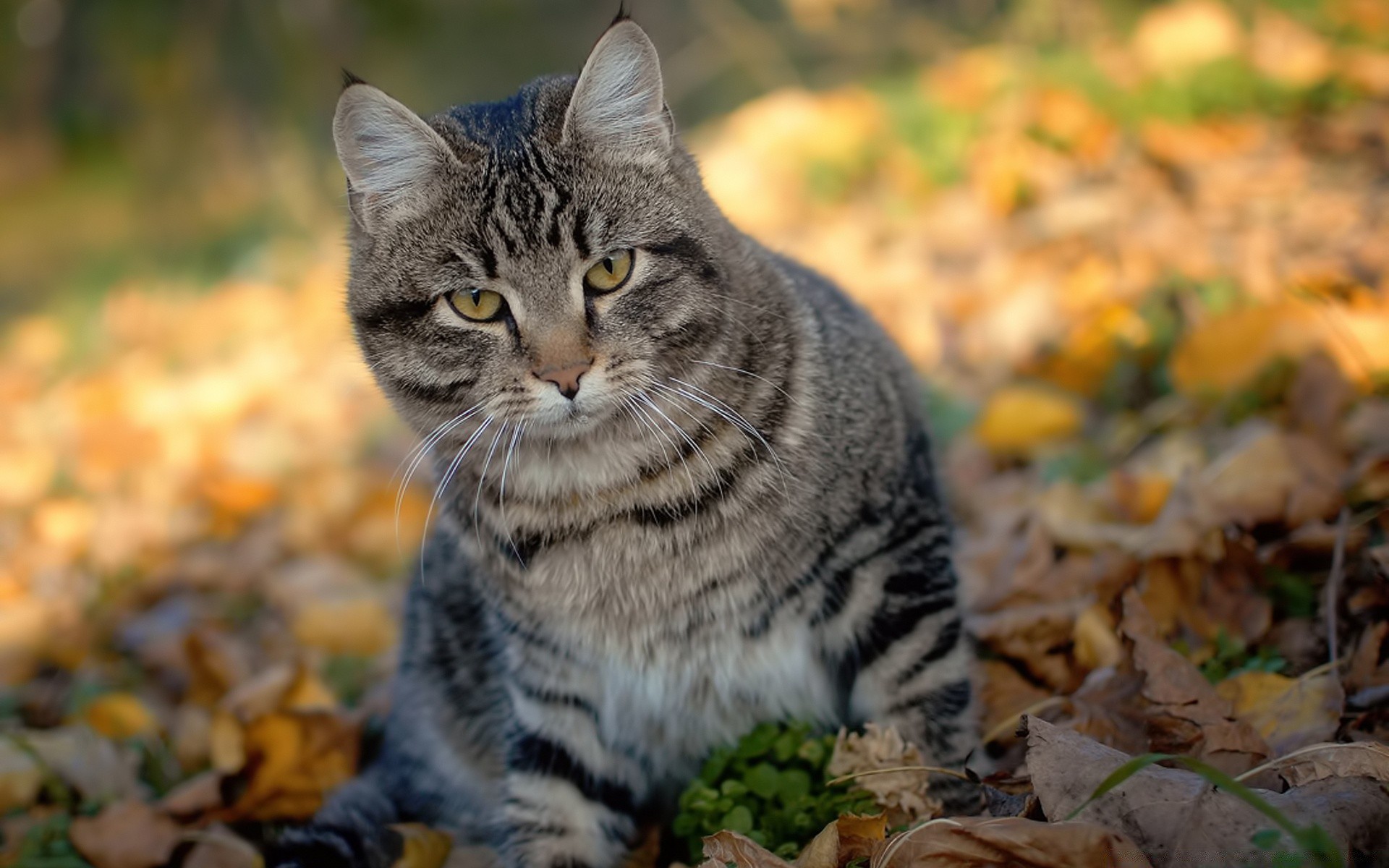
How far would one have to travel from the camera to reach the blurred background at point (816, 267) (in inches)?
91.0

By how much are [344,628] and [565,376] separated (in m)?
1.64

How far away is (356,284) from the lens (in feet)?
6.93

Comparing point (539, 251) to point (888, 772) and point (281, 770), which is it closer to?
point (888, 772)

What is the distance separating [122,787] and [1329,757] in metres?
2.33

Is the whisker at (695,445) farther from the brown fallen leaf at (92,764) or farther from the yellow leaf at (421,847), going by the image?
the brown fallen leaf at (92,764)

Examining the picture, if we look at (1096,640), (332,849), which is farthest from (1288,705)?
(332,849)

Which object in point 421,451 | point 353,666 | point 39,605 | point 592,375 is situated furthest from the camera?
point 39,605

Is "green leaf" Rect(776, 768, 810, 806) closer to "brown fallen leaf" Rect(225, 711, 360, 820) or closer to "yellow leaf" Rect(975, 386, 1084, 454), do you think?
"brown fallen leaf" Rect(225, 711, 360, 820)

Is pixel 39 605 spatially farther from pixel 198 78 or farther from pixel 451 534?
pixel 198 78

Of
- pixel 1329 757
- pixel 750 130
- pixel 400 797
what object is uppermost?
pixel 750 130

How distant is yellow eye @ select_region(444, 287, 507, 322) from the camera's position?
194cm

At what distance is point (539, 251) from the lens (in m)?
1.92

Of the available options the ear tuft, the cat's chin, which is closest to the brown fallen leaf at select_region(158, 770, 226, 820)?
the cat's chin

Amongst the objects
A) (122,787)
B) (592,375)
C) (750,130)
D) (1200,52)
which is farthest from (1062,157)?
(122,787)
